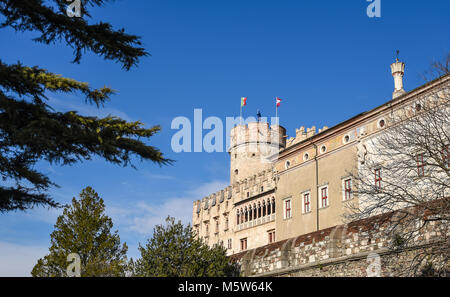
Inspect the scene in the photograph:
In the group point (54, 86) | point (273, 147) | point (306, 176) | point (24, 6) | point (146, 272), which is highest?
point (273, 147)

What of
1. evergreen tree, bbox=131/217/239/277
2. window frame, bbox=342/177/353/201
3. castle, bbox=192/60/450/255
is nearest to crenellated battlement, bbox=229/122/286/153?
castle, bbox=192/60/450/255

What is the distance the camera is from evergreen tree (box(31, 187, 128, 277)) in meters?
28.5

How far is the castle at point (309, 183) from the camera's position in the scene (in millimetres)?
28953

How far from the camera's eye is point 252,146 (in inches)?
2224

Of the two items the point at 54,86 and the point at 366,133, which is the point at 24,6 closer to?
the point at 54,86

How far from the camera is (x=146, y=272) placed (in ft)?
83.4

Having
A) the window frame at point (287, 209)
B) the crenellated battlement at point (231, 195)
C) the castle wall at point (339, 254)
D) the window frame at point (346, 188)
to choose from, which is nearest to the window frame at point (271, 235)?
the crenellated battlement at point (231, 195)

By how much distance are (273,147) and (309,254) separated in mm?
37457

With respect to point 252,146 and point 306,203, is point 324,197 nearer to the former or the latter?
point 306,203

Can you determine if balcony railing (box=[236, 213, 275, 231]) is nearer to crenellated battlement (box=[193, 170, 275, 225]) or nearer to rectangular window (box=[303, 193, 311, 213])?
crenellated battlement (box=[193, 170, 275, 225])

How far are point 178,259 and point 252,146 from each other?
31483 mm

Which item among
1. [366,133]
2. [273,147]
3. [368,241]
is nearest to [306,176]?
[366,133]

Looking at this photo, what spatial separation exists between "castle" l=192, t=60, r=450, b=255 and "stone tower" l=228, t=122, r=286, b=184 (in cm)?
447

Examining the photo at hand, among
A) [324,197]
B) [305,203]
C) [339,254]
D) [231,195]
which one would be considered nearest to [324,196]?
[324,197]
